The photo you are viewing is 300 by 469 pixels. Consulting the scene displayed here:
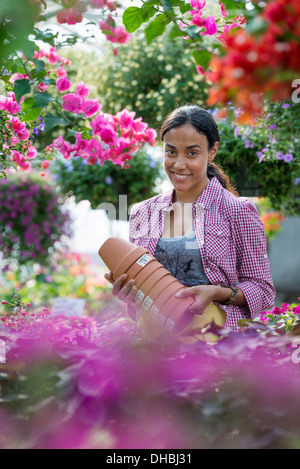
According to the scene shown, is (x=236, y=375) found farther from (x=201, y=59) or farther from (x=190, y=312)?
(x=201, y=59)

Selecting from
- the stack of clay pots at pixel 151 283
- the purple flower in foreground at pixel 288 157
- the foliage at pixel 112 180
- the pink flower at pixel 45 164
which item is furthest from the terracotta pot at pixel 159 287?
the foliage at pixel 112 180

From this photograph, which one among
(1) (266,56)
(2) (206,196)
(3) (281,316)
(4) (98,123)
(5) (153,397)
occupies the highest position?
(4) (98,123)

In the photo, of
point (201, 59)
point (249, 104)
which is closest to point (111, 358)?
point (249, 104)

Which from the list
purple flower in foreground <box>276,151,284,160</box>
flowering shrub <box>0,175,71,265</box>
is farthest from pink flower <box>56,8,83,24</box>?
flowering shrub <box>0,175,71,265</box>

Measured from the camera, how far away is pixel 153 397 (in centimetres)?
83

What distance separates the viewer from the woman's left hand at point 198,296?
1376 millimetres

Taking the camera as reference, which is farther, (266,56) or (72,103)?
(72,103)

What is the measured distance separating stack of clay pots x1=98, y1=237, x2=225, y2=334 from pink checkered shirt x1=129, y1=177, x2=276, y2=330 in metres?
0.35

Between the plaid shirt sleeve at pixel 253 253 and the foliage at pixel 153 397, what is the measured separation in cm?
86

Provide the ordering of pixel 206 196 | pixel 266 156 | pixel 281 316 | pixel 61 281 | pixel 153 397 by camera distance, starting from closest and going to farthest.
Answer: pixel 153 397 → pixel 206 196 → pixel 281 316 → pixel 266 156 → pixel 61 281

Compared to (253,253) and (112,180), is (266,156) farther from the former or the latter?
(253,253)

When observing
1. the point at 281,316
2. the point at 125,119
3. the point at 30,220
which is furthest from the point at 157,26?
the point at 30,220

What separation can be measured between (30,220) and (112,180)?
166 cm

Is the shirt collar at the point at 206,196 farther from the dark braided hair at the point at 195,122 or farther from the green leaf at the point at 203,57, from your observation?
the green leaf at the point at 203,57
